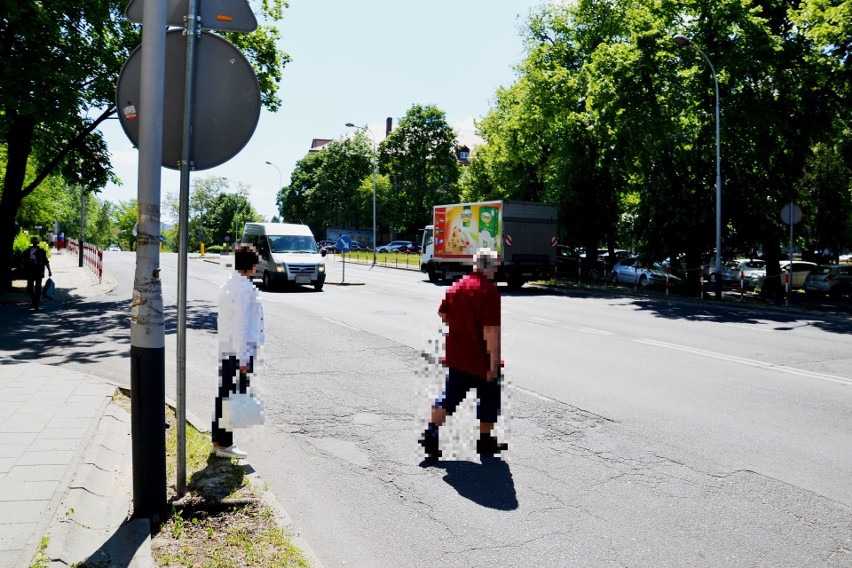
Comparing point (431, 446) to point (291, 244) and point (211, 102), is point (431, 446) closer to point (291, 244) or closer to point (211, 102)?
point (211, 102)

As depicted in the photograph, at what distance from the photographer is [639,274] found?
30141 mm

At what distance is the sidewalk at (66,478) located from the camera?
3432 mm

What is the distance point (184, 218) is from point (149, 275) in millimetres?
476

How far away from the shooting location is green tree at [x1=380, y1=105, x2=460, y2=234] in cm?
7631

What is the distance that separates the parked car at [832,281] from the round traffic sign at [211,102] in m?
28.1

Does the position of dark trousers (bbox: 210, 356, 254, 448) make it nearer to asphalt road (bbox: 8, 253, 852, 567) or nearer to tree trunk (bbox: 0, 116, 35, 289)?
asphalt road (bbox: 8, 253, 852, 567)

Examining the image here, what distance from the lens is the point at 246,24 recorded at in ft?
13.7

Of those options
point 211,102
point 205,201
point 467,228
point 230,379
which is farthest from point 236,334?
point 205,201

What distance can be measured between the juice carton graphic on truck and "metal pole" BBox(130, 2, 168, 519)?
23932 millimetres

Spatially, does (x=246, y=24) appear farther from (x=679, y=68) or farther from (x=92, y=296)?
(x=679, y=68)

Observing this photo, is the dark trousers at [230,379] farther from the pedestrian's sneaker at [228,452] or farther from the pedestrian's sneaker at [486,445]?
the pedestrian's sneaker at [486,445]

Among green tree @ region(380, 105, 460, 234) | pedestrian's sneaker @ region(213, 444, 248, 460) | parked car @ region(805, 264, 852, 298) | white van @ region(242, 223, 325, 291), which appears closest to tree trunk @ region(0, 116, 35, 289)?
white van @ region(242, 223, 325, 291)

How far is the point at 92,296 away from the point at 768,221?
2331 centimetres

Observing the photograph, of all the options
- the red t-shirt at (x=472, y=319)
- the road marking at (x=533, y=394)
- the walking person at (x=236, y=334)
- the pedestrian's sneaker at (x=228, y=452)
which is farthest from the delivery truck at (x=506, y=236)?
the pedestrian's sneaker at (x=228, y=452)
